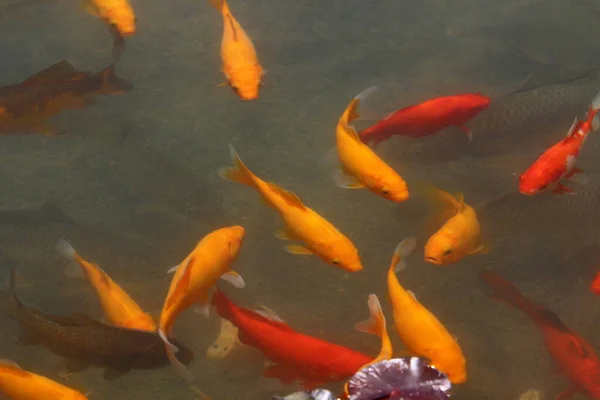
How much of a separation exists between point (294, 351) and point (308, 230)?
56cm

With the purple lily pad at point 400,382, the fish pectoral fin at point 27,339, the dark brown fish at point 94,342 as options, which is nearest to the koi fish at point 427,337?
the purple lily pad at point 400,382

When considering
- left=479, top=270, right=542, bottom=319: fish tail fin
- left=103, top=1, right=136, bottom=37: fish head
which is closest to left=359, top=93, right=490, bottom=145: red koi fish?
left=479, top=270, right=542, bottom=319: fish tail fin

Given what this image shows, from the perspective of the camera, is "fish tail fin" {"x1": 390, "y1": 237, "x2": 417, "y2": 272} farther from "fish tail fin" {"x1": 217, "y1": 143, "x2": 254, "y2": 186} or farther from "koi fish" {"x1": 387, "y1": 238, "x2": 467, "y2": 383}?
"fish tail fin" {"x1": 217, "y1": 143, "x2": 254, "y2": 186}

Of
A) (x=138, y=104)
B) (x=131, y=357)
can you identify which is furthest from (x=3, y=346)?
(x=138, y=104)

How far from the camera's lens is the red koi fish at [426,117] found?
10.9 feet

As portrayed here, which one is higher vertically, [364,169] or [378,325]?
[364,169]

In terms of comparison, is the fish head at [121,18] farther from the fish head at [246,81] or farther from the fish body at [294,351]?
the fish body at [294,351]

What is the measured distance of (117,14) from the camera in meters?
3.84

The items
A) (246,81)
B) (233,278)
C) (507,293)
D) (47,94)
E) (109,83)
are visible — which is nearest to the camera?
(233,278)

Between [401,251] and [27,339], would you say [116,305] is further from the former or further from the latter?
[401,251]

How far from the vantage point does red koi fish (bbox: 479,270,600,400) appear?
8.86 feet

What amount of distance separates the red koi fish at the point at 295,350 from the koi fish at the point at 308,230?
329mm

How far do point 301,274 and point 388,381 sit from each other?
6.13 ft

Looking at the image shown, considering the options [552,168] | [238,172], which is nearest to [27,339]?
[238,172]
